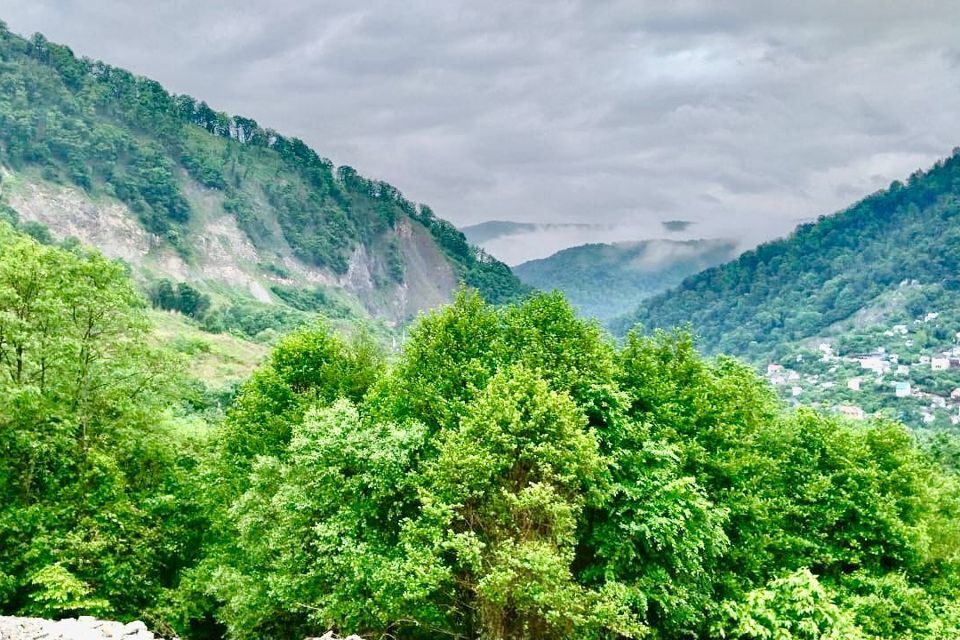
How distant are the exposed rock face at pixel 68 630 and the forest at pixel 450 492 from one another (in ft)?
A: 11.3

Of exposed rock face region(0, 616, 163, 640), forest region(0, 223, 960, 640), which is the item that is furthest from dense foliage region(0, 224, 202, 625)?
exposed rock face region(0, 616, 163, 640)

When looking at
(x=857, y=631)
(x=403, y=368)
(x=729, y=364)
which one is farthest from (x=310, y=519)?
(x=729, y=364)

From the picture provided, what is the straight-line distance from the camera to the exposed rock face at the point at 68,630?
22.1m

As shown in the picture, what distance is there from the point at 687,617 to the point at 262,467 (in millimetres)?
19149

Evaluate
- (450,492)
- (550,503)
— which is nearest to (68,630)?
(450,492)

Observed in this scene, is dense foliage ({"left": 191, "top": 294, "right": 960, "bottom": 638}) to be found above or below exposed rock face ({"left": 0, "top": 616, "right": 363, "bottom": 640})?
above

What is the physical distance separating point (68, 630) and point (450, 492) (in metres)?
14.1

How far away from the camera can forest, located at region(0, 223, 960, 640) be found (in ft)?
81.1

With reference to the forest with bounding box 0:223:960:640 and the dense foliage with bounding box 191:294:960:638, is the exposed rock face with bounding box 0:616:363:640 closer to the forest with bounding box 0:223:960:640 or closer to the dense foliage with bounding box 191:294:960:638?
the forest with bounding box 0:223:960:640

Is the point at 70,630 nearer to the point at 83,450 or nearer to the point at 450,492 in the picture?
the point at 83,450

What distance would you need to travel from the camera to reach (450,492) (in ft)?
81.4

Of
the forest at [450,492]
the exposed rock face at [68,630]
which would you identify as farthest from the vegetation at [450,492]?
the exposed rock face at [68,630]

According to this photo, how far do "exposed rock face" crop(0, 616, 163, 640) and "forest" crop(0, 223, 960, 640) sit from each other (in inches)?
136

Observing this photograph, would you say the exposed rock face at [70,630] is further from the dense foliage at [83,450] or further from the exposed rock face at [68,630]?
the dense foliage at [83,450]
